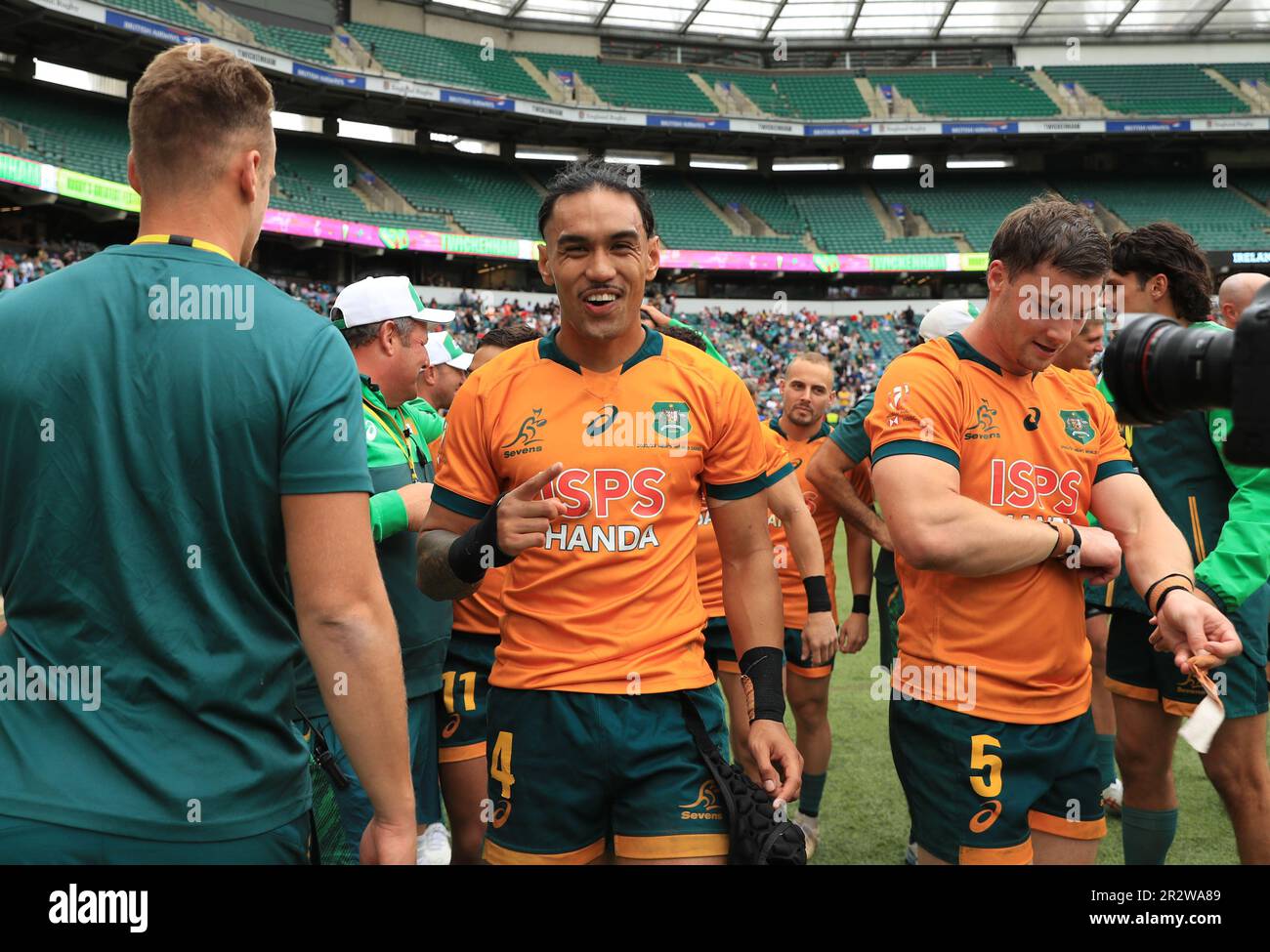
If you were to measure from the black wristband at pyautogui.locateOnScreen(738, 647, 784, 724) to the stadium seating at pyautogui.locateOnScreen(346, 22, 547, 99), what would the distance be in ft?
119

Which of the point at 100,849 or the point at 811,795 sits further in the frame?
the point at 811,795

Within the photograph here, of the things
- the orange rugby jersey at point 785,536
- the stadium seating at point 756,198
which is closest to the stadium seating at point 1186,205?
the stadium seating at point 756,198

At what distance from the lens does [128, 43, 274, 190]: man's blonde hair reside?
193cm

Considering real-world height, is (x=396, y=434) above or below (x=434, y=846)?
above

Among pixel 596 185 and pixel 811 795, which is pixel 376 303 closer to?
pixel 596 185

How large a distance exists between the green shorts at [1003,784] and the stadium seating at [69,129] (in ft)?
95.7

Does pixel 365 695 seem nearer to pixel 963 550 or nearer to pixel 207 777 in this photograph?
pixel 207 777

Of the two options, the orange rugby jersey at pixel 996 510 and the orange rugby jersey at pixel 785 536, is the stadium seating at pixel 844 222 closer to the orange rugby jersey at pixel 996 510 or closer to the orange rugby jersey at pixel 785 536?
the orange rugby jersey at pixel 785 536

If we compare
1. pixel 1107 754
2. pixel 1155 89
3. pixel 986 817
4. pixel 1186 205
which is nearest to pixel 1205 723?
pixel 986 817

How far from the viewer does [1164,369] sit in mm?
1657

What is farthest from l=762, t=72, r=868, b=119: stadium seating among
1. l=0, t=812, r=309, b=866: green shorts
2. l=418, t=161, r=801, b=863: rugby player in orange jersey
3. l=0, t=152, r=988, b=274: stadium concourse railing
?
l=0, t=812, r=309, b=866: green shorts

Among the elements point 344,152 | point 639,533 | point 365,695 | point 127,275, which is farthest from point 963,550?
point 344,152

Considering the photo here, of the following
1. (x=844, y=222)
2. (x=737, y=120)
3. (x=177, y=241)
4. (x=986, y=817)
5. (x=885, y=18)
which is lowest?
(x=986, y=817)

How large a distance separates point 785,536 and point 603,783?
9.46 feet
